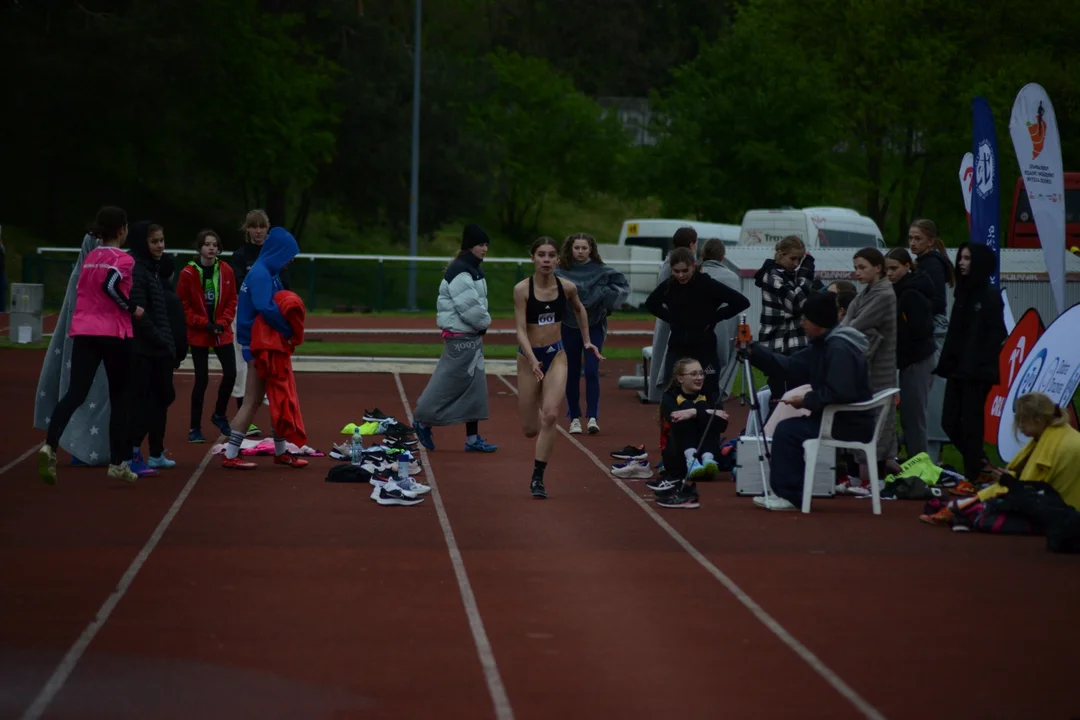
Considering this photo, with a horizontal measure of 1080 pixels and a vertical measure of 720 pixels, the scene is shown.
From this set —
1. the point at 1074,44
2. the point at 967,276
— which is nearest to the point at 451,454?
the point at 967,276

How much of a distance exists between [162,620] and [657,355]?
387 inches

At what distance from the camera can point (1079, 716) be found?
20.5ft

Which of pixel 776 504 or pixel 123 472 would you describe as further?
pixel 123 472

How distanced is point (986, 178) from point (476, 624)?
893 cm

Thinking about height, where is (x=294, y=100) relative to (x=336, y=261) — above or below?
above

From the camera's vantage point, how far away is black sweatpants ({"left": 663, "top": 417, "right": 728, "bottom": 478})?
502 inches

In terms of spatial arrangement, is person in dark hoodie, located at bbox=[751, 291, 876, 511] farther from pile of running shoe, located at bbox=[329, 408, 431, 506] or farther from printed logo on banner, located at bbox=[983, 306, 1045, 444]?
printed logo on banner, located at bbox=[983, 306, 1045, 444]

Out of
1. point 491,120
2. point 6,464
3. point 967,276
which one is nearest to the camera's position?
point 967,276

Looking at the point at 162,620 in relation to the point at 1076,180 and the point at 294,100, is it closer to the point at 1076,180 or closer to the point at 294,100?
the point at 1076,180

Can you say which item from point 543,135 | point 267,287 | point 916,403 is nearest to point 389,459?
point 267,287

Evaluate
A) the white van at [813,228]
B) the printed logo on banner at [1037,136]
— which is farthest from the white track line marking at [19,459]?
the white van at [813,228]

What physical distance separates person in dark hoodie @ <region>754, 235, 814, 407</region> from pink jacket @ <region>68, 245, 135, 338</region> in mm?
5287

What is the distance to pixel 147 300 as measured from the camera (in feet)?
41.5

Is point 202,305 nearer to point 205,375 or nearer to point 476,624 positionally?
point 205,375
